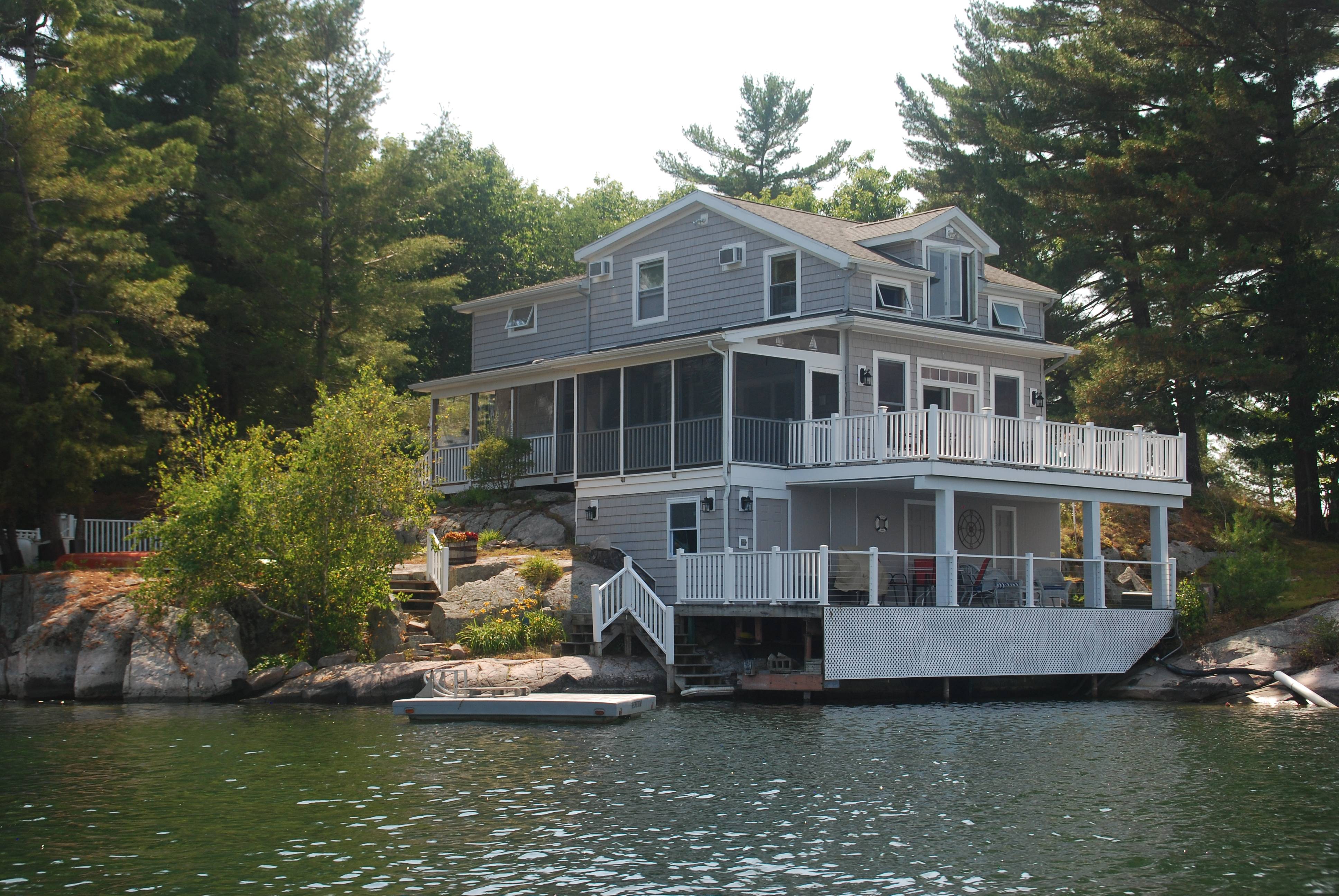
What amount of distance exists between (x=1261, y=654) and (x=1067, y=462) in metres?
5.17

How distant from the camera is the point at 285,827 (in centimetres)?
1359

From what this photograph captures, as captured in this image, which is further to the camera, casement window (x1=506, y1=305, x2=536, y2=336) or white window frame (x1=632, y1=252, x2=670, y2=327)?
casement window (x1=506, y1=305, x2=536, y2=336)

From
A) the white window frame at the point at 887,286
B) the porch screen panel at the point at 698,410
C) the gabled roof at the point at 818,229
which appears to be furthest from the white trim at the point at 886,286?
the porch screen panel at the point at 698,410

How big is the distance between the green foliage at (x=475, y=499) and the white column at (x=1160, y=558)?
49.5 ft

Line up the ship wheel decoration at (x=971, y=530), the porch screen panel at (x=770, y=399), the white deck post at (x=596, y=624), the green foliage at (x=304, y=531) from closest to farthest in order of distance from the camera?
the white deck post at (x=596, y=624), the green foliage at (x=304, y=531), the porch screen panel at (x=770, y=399), the ship wheel decoration at (x=971, y=530)

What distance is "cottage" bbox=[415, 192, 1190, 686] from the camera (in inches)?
1022

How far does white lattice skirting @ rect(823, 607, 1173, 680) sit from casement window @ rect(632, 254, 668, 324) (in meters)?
12.1

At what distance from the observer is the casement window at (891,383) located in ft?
101

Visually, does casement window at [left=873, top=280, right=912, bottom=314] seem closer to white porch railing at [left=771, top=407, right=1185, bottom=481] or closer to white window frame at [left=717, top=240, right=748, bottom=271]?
white window frame at [left=717, top=240, right=748, bottom=271]

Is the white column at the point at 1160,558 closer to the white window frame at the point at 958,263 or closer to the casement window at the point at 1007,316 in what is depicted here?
the white window frame at the point at 958,263

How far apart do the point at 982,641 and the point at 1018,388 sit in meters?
9.47

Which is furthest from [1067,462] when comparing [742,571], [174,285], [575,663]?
[174,285]

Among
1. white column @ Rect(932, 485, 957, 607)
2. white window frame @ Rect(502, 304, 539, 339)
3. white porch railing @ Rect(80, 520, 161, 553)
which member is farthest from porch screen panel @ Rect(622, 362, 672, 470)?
white porch railing @ Rect(80, 520, 161, 553)

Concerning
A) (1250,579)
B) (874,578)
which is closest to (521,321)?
(874,578)
